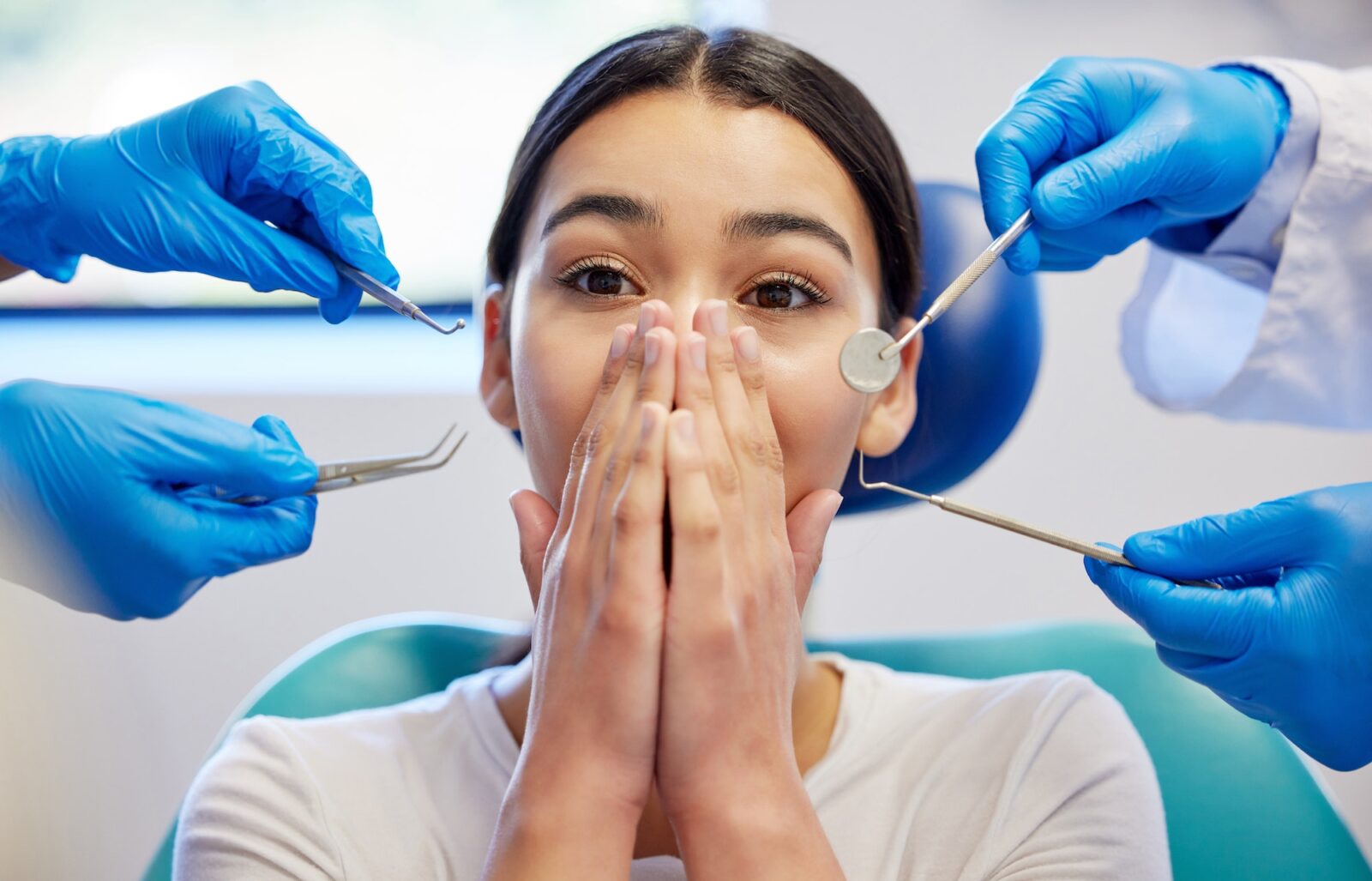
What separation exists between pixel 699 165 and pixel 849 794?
0.75 metres

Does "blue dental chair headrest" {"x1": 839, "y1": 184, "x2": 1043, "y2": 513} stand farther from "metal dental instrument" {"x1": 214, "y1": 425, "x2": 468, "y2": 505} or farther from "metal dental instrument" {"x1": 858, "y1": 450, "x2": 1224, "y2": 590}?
"metal dental instrument" {"x1": 214, "y1": 425, "x2": 468, "y2": 505}

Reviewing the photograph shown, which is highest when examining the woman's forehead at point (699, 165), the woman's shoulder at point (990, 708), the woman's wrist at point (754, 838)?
the woman's forehead at point (699, 165)

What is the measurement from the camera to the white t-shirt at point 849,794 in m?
1.20

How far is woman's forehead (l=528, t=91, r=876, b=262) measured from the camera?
1.18 meters

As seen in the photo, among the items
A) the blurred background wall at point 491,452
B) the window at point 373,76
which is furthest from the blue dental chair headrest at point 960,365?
the window at point 373,76

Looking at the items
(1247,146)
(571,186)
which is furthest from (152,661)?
(1247,146)

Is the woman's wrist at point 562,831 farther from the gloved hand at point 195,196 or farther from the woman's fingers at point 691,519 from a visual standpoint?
the gloved hand at point 195,196

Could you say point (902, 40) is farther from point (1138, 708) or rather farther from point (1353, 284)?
point (1138, 708)

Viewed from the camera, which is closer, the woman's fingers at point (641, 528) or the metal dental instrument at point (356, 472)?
the woman's fingers at point (641, 528)

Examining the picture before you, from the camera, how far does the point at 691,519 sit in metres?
0.98

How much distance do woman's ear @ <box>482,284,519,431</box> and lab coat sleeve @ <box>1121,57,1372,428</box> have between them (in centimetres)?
105

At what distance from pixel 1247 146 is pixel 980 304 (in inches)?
15.5

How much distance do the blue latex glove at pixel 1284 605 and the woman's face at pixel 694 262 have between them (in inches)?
14.8

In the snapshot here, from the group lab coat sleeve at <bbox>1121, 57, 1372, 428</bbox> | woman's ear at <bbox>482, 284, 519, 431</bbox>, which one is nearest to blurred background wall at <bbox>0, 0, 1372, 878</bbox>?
lab coat sleeve at <bbox>1121, 57, 1372, 428</bbox>
